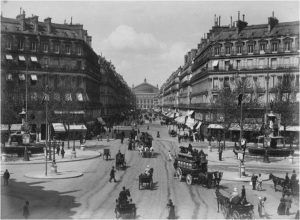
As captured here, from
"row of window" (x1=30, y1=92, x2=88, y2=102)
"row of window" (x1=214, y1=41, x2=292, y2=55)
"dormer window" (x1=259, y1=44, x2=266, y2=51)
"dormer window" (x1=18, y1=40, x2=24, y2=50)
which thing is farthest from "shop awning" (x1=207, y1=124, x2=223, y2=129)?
"dormer window" (x1=18, y1=40, x2=24, y2=50)

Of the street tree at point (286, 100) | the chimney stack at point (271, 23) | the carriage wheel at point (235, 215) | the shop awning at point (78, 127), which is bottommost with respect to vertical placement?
the carriage wheel at point (235, 215)

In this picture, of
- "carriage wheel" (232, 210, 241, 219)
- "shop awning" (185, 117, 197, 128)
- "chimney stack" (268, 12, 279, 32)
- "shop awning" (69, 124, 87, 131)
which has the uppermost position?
"chimney stack" (268, 12, 279, 32)

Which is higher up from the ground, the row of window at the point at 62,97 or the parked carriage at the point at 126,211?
the row of window at the point at 62,97

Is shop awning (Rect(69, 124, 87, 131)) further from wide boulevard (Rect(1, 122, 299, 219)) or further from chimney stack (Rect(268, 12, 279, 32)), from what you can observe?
chimney stack (Rect(268, 12, 279, 32))

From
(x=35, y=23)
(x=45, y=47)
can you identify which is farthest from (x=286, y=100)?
(x=35, y=23)

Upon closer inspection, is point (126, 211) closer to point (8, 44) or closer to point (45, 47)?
point (8, 44)

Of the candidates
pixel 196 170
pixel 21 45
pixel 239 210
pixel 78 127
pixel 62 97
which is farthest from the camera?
pixel 21 45

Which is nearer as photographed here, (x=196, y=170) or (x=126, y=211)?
(x=126, y=211)

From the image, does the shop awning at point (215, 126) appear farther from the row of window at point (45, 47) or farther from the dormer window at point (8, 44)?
the dormer window at point (8, 44)

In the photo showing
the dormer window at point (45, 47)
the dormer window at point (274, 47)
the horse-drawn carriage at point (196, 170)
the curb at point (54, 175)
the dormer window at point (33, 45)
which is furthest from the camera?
the dormer window at point (45, 47)

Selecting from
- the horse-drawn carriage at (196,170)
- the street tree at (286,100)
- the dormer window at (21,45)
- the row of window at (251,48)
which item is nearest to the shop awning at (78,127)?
the dormer window at (21,45)

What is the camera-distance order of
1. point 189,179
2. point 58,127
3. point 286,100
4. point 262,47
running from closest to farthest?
point 189,179
point 286,100
point 58,127
point 262,47

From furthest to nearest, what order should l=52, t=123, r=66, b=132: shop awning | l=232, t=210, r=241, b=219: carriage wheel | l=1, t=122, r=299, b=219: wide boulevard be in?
l=52, t=123, r=66, b=132: shop awning → l=1, t=122, r=299, b=219: wide boulevard → l=232, t=210, r=241, b=219: carriage wheel
